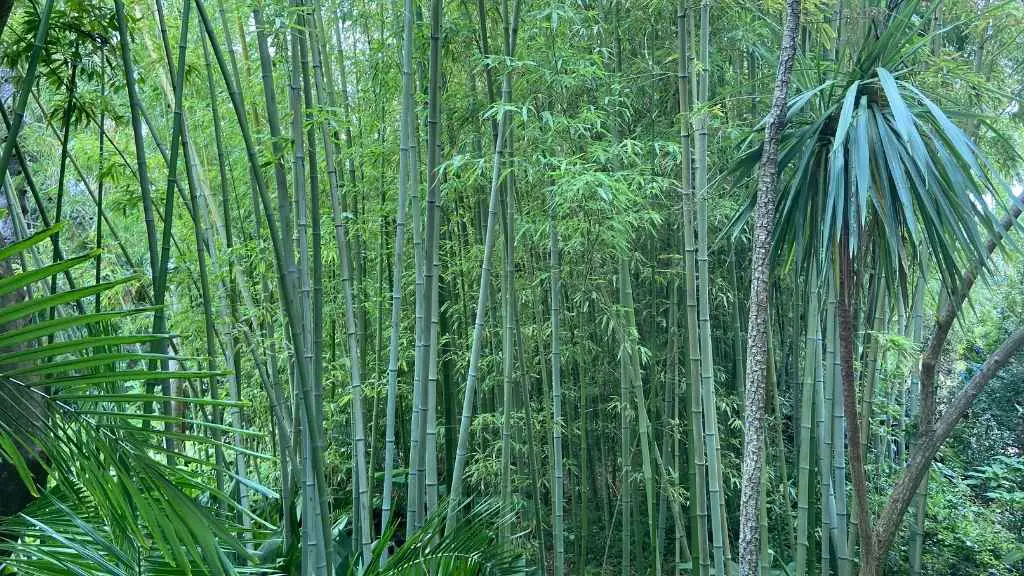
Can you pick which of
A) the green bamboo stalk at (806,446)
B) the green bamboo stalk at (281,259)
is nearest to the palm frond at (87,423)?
the green bamboo stalk at (281,259)

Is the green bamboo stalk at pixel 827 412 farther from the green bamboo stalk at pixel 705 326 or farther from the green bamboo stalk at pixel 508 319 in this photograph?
the green bamboo stalk at pixel 508 319

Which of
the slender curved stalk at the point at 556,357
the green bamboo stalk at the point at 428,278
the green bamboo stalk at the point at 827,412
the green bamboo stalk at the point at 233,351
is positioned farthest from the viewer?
the green bamboo stalk at the point at 827,412

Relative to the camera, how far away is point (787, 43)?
2281mm

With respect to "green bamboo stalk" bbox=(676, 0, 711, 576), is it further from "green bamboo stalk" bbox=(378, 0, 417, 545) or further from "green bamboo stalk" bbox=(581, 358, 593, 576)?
"green bamboo stalk" bbox=(581, 358, 593, 576)

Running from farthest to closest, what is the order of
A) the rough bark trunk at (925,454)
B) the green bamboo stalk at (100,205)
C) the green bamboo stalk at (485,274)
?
the rough bark trunk at (925,454), the green bamboo stalk at (485,274), the green bamboo stalk at (100,205)

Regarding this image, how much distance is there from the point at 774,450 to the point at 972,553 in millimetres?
1402

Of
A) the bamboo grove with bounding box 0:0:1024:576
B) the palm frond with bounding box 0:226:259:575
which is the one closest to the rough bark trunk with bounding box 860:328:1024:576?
the bamboo grove with bounding box 0:0:1024:576

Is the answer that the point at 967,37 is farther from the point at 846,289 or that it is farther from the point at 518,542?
the point at 518,542

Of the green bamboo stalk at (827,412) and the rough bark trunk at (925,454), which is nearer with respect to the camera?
the green bamboo stalk at (827,412)

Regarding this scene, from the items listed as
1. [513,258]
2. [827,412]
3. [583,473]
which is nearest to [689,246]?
[513,258]

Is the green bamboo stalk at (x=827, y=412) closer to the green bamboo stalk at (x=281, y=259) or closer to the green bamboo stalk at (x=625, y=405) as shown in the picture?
the green bamboo stalk at (x=625, y=405)

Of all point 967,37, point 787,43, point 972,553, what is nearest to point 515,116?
point 787,43

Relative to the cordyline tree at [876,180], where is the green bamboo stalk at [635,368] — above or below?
below

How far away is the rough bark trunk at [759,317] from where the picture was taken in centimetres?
229
